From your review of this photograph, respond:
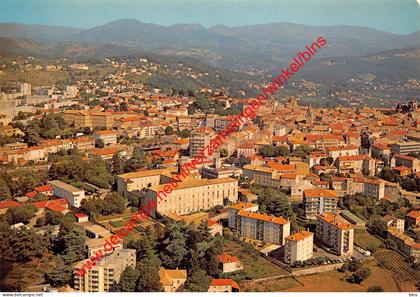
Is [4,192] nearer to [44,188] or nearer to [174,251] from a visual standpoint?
[44,188]

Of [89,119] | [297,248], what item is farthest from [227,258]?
[89,119]

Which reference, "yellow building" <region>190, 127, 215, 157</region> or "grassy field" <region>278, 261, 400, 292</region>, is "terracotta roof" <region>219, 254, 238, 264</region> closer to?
"grassy field" <region>278, 261, 400, 292</region>

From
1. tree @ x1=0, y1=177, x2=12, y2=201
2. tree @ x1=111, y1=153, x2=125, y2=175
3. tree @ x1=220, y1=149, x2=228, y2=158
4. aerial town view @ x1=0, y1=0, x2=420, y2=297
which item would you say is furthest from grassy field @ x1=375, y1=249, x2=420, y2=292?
tree @ x1=0, y1=177, x2=12, y2=201

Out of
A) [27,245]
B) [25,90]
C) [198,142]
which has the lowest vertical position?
[27,245]

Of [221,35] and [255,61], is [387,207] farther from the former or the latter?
[221,35]

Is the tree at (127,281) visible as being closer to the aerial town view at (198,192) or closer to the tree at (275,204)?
the aerial town view at (198,192)

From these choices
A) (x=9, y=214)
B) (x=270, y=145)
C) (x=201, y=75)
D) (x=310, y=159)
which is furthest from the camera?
(x=201, y=75)

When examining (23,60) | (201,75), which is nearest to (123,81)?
(23,60)
